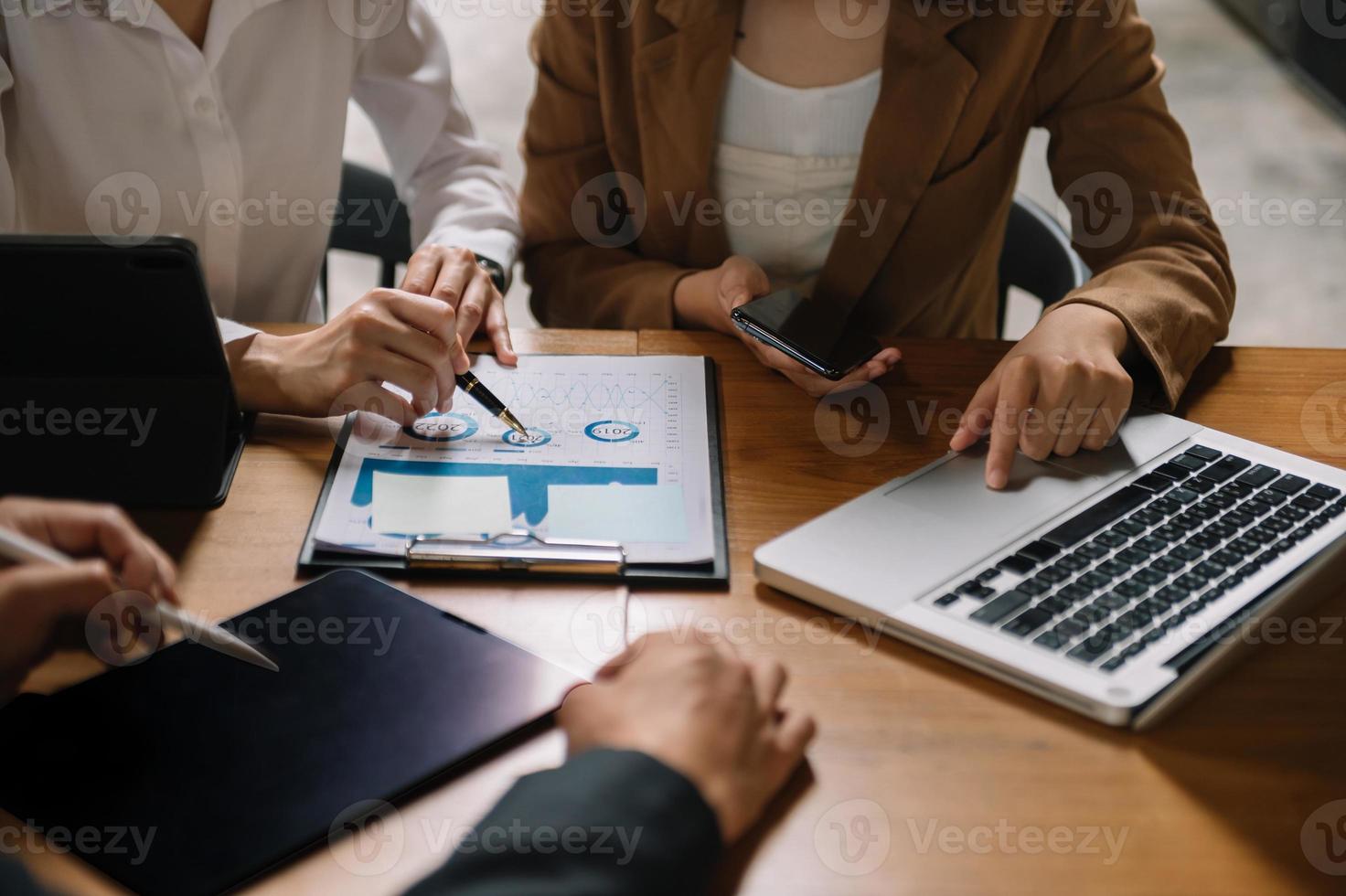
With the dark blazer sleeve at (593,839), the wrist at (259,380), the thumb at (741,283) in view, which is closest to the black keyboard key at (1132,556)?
the dark blazer sleeve at (593,839)

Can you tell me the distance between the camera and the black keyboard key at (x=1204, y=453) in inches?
35.1

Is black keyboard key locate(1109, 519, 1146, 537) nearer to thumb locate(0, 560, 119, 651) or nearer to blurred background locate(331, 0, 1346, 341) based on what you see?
thumb locate(0, 560, 119, 651)

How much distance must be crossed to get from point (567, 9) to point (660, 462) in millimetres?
638

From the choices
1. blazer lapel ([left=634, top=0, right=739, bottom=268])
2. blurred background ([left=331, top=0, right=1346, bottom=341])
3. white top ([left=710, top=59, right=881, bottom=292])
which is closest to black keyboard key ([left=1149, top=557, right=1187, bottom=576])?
white top ([left=710, top=59, right=881, bottom=292])

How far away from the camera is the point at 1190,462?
2.90 feet

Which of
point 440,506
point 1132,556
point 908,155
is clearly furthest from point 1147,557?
point 908,155

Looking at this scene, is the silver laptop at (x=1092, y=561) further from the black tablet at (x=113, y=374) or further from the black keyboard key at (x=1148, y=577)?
the black tablet at (x=113, y=374)

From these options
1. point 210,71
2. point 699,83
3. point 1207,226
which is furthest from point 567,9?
point 1207,226

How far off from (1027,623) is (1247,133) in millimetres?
3828

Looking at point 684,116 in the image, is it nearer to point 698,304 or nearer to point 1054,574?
point 698,304

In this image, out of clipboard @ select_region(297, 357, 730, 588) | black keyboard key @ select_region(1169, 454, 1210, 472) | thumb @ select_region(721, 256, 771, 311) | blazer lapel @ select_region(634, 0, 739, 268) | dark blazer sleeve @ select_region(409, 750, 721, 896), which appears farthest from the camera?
blazer lapel @ select_region(634, 0, 739, 268)

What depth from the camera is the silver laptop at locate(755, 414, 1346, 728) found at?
68 centimetres

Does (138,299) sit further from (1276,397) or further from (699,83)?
(1276,397)

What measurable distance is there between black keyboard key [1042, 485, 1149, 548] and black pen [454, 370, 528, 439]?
17.2 inches
